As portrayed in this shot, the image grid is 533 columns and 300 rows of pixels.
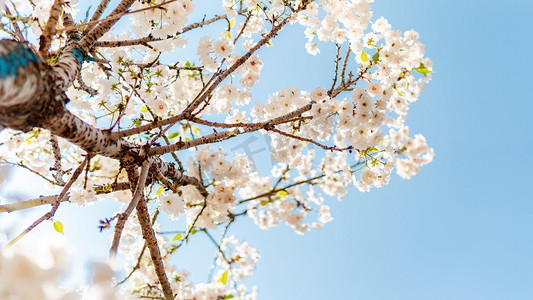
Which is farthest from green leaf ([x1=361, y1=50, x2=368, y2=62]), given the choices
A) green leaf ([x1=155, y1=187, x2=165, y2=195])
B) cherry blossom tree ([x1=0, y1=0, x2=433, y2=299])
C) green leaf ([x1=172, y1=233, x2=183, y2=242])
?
green leaf ([x1=172, y1=233, x2=183, y2=242])

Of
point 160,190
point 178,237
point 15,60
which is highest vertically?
point 160,190

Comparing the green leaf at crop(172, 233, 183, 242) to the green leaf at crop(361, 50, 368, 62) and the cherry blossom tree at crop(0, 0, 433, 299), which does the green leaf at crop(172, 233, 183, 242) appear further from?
the green leaf at crop(361, 50, 368, 62)

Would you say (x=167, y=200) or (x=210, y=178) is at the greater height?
(x=210, y=178)

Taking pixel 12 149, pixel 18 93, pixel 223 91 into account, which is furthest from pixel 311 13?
pixel 12 149

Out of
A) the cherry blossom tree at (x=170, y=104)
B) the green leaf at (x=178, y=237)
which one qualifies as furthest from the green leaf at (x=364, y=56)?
the green leaf at (x=178, y=237)

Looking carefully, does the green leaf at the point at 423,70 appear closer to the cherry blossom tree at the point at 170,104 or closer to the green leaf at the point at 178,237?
the cherry blossom tree at the point at 170,104

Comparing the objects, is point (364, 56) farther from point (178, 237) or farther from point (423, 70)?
point (178, 237)

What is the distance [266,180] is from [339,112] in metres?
3.11

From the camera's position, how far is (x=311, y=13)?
2807 mm

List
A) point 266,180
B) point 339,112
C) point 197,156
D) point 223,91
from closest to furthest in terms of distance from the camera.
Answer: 1. point 339,112
2. point 223,91
3. point 197,156
4. point 266,180

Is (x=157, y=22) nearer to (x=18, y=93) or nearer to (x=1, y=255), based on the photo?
(x=18, y=93)

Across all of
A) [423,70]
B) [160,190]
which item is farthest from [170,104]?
[423,70]

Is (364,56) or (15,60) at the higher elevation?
(364,56)

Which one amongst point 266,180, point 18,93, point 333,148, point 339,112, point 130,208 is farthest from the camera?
point 266,180
